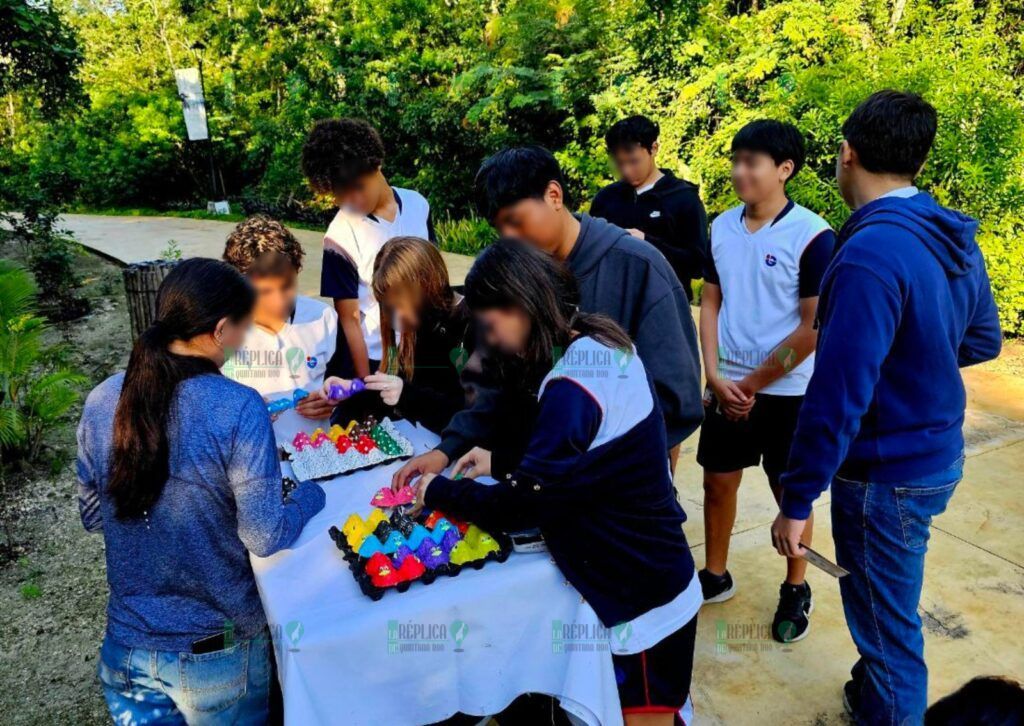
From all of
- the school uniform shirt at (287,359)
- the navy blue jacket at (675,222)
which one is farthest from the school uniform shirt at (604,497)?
the navy blue jacket at (675,222)

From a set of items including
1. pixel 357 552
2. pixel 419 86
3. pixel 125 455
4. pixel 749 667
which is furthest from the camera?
pixel 419 86

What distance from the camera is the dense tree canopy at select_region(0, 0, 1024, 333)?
556 cm

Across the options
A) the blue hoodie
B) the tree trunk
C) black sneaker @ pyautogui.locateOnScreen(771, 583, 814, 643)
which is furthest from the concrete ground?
the tree trunk

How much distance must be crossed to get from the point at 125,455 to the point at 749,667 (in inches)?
87.9

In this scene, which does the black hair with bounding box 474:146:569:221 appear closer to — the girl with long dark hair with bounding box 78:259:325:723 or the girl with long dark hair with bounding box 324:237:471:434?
Answer: the girl with long dark hair with bounding box 324:237:471:434

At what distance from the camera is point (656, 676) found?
178 centimetres

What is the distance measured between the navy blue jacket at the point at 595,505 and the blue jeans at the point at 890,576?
535 mm

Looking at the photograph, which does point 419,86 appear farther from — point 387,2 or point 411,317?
point 411,317

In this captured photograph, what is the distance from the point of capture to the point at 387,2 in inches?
495

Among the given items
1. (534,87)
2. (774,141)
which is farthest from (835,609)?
(534,87)

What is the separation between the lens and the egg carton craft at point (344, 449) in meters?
2.26

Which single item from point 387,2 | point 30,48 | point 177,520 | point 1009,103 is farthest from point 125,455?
point 387,2

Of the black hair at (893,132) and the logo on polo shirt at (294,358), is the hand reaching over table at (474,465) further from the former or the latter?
the black hair at (893,132)

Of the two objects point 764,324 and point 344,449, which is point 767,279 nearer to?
point 764,324
